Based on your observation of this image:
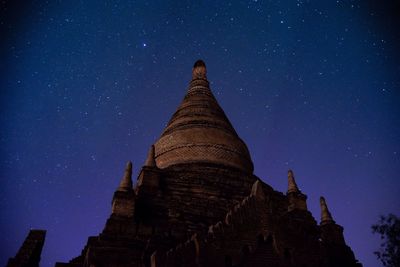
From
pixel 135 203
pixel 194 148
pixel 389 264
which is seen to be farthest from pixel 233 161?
pixel 389 264

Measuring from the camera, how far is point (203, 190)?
1689 centimetres

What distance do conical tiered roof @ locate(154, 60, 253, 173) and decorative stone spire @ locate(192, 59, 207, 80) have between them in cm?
309

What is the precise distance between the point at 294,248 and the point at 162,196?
5.86 meters

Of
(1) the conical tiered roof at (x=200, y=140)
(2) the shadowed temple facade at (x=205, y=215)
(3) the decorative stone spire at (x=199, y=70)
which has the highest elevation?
(3) the decorative stone spire at (x=199, y=70)

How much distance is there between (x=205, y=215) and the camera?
15289mm

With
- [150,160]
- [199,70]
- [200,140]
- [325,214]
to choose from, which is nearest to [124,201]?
[150,160]

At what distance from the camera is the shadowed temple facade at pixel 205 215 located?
36.6ft

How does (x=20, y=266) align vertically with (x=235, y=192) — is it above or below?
below

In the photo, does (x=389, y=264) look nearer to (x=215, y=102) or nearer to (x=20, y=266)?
(x=215, y=102)

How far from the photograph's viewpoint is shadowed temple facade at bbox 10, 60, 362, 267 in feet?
36.6

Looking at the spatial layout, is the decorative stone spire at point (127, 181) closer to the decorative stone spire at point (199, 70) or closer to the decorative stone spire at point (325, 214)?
the decorative stone spire at point (325, 214)

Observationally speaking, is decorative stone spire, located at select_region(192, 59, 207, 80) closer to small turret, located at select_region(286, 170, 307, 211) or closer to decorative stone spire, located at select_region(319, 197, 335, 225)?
small turret, located at select_region(286, 170, 307, 211)

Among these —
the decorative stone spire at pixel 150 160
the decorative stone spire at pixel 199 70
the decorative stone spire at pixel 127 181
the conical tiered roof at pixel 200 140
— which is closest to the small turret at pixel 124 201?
the decorative stone spire at pixel 127 181

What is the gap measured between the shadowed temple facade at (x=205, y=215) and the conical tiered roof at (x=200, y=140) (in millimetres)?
54
